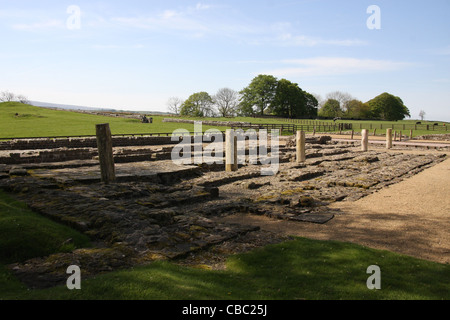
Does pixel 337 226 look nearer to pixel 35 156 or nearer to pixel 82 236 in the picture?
pixel 82 236

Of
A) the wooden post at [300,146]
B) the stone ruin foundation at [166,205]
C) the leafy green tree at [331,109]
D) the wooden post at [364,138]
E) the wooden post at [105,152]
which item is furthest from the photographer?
the leafy green tree at [331,109]

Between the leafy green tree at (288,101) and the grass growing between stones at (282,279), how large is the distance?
70.0 meters

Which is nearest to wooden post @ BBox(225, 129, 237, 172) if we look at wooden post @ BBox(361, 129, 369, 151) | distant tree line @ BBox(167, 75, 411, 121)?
wooden post @ BBox(361, 129, 369, 151)

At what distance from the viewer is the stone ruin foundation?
5.61m

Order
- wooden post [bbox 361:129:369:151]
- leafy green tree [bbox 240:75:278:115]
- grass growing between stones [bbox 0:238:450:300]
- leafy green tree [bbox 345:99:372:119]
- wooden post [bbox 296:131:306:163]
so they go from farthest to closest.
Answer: leafy green tree [bbox 345:99:372:119] < leafy green tree [bbox 240:75:278:115] < wooden post [bbox 361:129:369:151] < wooden post [bbox 296:131:306:163] < grass growing between stones [bbox 0:238:450:300]

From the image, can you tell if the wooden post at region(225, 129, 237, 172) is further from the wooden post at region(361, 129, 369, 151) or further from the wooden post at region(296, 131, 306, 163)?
the wooden post at region(361, 129, 369, 151)

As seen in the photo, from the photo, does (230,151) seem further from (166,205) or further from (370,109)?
(370,109)

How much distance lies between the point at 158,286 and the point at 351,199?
357 inches

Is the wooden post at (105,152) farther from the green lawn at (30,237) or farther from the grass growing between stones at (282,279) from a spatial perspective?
the grass growing between stones at (282,279)

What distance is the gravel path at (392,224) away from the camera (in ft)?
24.0

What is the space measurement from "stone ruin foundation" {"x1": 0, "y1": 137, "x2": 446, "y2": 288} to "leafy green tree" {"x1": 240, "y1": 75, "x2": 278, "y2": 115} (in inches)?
2261

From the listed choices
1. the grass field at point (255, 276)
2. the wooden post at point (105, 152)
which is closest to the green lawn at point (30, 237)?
the grass field at point (255, 276)

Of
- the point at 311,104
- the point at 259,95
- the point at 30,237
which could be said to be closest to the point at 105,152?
the point at 30,237
